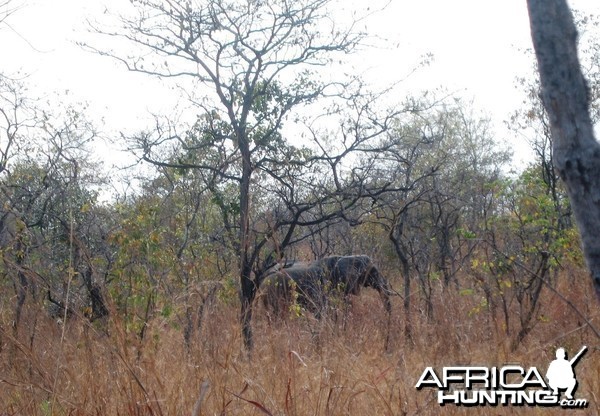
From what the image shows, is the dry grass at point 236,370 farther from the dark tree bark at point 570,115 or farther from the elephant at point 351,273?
the elephant at point 351,273

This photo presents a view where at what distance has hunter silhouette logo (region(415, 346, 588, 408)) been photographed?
321 centimetres

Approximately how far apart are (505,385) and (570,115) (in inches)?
57.6

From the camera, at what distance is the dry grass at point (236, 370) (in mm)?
3531

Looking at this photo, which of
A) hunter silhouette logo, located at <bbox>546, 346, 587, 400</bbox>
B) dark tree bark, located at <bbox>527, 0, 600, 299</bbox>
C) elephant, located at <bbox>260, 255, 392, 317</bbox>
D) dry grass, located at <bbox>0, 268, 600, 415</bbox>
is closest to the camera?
dark tree bark, located at <bbox>527, 0, 600, 299</bbox>

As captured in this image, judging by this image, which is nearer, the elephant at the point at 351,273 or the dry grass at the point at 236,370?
the dry grass at the point at 236,370

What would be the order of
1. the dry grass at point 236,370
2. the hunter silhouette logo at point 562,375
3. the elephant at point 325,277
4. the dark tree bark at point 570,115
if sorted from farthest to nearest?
the elephant at point 325,277, the dry grass at point 236,370, the hunter silhouette logo at point 562,375, the dark tree bark at point 570,115

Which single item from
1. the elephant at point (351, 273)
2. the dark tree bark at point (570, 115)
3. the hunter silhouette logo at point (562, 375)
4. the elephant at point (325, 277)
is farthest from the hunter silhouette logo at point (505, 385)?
the elephant at point (351, 273)

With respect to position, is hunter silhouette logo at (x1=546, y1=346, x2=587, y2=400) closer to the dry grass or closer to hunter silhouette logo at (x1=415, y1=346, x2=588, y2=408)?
hunter silhouette logo at (x1=415, y1=346, x2=588, y2=408)

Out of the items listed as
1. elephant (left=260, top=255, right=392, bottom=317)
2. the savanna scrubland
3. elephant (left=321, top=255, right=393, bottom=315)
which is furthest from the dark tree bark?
elephant (left=321, top=255, right=393, bottom=315)

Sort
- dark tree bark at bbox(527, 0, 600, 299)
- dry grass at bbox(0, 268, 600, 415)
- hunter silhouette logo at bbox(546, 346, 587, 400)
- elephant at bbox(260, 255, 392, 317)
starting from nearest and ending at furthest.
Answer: dark tree bark at bbox(527, 0, 600, 299)
hunter silhouette logo at bbox(546, 346, 587, 400)
dry grass at bbox(0, 268, 600, 415)
elephant at bbox(260, 255, 392, 317)

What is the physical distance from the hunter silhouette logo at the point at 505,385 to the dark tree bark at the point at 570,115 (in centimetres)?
94

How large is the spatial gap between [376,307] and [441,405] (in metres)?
3.33

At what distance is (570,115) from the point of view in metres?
2.37

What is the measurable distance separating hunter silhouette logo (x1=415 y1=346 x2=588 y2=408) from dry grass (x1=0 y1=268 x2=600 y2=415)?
9cm
